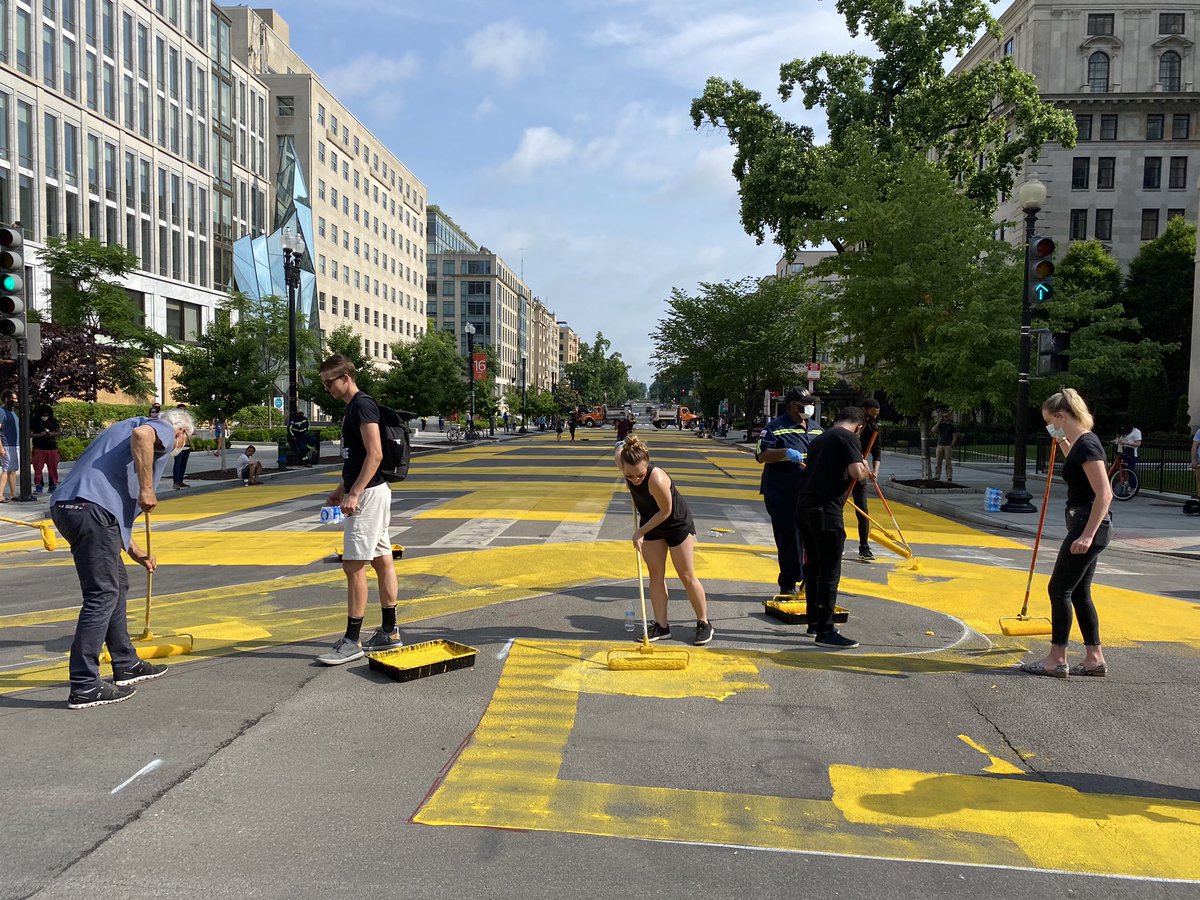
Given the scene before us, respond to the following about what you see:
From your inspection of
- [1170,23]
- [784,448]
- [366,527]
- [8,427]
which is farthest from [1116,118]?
[366,527]

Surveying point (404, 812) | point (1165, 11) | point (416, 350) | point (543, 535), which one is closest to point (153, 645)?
point (404, 812)

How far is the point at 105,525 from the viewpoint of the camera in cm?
494

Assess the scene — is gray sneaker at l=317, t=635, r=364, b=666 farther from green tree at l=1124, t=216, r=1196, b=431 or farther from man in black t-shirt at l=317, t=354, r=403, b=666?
green tree at l=1124, t=216, r=1196, b=431

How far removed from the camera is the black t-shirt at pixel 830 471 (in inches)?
248

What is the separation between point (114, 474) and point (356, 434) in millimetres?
1449

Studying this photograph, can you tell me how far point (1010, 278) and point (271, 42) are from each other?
6795 centimetres

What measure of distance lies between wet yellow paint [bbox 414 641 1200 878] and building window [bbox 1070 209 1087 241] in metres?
60.4

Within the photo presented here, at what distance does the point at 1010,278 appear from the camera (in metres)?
19.7

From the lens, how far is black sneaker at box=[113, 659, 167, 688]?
5.20 m

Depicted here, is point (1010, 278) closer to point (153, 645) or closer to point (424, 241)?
point (153, 645)

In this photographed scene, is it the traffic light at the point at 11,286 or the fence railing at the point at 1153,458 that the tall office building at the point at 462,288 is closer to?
the fence railing at the point at 1153,458

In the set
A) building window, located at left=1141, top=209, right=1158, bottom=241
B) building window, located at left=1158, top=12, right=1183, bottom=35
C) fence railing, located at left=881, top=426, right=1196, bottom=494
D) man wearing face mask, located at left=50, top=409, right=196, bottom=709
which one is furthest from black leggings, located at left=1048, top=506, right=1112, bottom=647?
building window, located at left=1158, top=12, right=1183, bottom=35

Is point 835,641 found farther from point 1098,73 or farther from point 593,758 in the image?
point 1098,73

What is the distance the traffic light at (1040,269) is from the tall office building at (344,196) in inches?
2396
